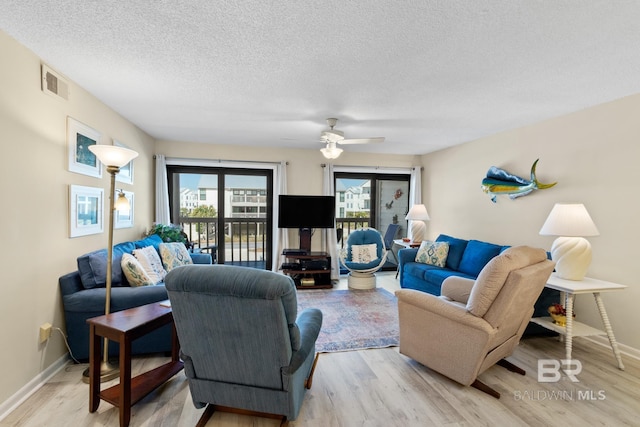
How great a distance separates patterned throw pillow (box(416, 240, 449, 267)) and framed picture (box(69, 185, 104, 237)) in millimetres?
4023

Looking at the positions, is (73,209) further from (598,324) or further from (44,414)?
(598,324)

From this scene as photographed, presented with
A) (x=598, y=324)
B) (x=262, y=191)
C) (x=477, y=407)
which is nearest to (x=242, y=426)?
(x=477, y=407)

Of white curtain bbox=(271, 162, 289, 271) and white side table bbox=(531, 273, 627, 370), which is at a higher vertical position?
white curtain bbox=(271, 162, 289, 271)

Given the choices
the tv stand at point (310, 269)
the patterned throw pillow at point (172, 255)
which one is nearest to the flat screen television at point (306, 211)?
the tv stand at point (310, 269)

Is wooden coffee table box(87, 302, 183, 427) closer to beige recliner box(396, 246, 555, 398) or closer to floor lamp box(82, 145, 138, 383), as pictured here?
floor lamp box(82, 145, 138, 383)

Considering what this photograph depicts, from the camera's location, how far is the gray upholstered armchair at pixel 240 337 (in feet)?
4.75

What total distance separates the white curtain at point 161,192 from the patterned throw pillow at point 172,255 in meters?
1.15

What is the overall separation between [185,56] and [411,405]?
2.89 meters

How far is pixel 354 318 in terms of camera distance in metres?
3.54

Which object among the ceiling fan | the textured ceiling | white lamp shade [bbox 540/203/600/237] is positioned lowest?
white lamp shade [bbox 540/203/600/237]

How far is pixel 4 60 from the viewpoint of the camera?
6.11 ft

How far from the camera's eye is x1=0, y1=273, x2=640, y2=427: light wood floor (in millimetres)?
1847

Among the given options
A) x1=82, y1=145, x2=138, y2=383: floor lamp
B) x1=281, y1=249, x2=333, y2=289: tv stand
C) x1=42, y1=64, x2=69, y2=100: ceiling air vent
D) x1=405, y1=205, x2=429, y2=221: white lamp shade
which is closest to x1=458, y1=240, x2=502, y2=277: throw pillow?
x1=405, y1=205, x2=429, y2=221: white lamp shade

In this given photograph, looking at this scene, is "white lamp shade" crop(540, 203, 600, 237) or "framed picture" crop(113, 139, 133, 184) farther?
"framed picture" crop(113, 139, 133, 184)
